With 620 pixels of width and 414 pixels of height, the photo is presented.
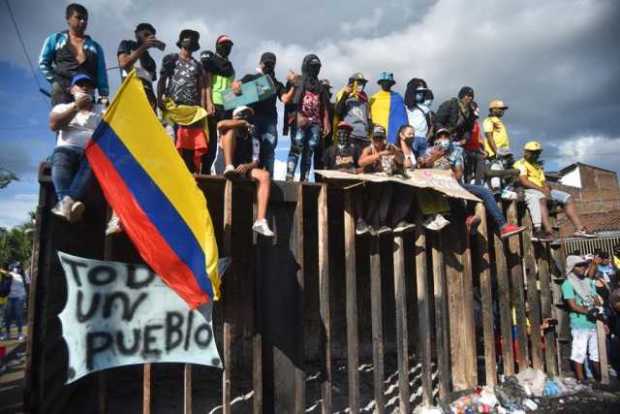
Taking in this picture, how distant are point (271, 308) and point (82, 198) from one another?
87.7 inches

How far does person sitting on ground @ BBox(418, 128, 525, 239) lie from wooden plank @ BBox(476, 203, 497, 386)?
0.17 metres

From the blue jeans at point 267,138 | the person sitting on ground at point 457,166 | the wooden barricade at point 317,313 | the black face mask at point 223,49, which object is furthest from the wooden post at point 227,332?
the person sitting on ground at point 457,166

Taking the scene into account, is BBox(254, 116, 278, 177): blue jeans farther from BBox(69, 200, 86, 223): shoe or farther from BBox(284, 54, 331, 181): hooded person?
BBox(69, 200, 86, 223): shoe

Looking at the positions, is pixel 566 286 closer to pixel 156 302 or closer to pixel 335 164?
pixel 335 164

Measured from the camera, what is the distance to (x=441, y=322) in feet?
19.2

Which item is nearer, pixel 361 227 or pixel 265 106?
pixel 361 227

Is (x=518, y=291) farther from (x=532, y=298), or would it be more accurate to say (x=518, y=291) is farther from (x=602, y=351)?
(x=602, y=351)

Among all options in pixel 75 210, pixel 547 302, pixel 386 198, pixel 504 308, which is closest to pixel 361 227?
pixel 386 198

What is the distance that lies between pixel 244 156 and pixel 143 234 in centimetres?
185

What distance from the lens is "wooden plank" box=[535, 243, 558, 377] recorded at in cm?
721

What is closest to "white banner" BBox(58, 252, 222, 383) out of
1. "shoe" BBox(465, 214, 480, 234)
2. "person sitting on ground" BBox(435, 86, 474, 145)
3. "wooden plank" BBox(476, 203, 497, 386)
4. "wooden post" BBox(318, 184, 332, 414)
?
"wooden post" BBox(318, 184, 332, 414)

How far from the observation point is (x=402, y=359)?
5453 millimetres

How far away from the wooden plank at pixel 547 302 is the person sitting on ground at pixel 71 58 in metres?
7.30

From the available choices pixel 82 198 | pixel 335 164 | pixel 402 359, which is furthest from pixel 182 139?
pixel 402 359
